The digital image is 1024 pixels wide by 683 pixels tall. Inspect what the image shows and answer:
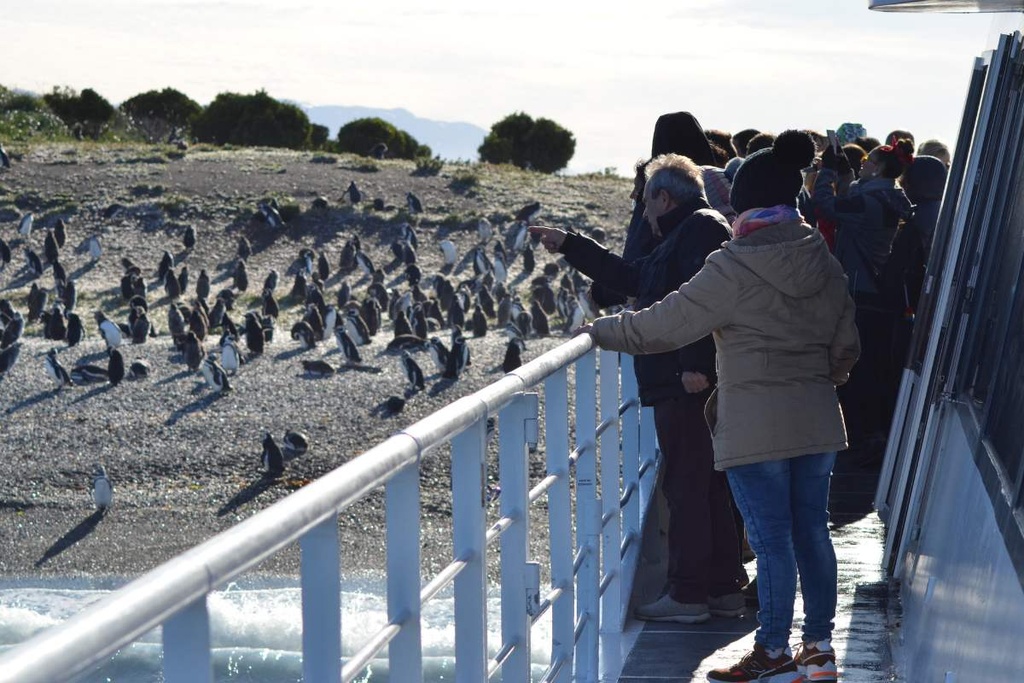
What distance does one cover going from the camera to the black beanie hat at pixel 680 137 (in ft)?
16.3

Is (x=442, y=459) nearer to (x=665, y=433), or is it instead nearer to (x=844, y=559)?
(x=844, y=559)

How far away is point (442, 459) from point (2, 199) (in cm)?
1884

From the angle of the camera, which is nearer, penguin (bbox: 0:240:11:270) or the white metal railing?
the white metal railing

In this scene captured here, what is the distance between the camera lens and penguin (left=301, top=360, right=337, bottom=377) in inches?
691

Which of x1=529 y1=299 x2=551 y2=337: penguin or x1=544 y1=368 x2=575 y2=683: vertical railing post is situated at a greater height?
x1=544 y1=368 x2=575 y2=683: vertical railing post

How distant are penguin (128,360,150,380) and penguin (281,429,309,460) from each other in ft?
12.6

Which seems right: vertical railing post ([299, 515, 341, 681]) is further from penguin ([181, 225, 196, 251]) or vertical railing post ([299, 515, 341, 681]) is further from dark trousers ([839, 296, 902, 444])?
penguin ([181, 225, 196, 251])

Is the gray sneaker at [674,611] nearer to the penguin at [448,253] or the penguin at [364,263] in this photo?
the penguin at [364,263]

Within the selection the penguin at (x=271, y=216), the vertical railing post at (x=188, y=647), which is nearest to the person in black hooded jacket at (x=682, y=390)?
the vertical railing post at (x=188, y=647)

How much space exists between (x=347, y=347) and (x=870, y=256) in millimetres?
11999

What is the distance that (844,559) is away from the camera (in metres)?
5.70

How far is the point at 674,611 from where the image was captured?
15.5 ft

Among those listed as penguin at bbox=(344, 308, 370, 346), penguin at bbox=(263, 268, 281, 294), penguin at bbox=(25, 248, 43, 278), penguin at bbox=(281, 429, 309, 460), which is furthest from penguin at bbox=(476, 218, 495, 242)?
penguin at bbox=(281, 429, 309, 460)

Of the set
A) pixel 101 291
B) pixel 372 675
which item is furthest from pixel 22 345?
pixel 372 675
